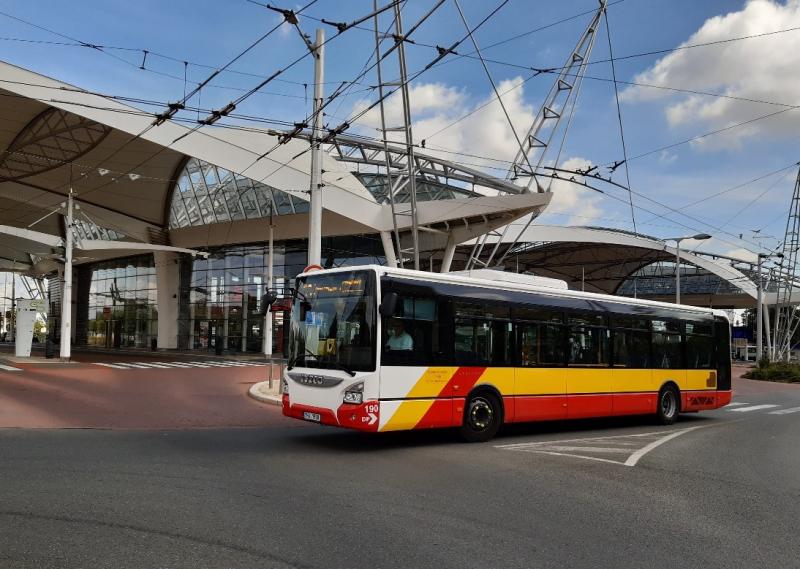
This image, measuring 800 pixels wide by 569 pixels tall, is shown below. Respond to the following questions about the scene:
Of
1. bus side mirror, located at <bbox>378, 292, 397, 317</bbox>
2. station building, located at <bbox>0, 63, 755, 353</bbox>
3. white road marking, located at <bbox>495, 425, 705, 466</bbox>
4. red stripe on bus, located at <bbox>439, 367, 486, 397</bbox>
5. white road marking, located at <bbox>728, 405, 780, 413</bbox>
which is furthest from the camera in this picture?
station building, located at <bbox>0, 63, 755, 353</bbox>

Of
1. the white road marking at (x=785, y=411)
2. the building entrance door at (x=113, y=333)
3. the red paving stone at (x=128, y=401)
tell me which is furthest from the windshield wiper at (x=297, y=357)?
the building entrance door at (x=113, y=333)

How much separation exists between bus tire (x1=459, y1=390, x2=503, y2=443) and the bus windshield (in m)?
2.18

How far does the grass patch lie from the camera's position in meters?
37.6

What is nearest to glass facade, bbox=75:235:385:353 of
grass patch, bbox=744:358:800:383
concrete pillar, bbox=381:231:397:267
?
Result: concrete pillar, bbox=381:231:397:267

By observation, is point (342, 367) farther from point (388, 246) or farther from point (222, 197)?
point (222, 197)

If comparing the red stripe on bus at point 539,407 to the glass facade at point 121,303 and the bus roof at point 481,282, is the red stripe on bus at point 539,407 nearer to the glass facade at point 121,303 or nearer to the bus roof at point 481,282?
the bus roof at point 481,282

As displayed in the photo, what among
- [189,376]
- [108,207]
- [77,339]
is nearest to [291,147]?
[189,376]

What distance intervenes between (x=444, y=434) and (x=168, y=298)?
140 ft

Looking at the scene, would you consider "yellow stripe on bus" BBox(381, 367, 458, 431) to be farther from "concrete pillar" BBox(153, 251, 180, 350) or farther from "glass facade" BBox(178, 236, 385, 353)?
"concrete pillar" BBox(153, 251, 180, 350)

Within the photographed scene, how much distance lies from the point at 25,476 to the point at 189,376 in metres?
17.5

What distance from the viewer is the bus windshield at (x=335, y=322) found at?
10086mm

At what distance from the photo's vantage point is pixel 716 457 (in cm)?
1051

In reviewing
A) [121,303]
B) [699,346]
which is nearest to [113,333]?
[121,303]

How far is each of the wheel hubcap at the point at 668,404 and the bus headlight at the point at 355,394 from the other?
8246 millimetres
